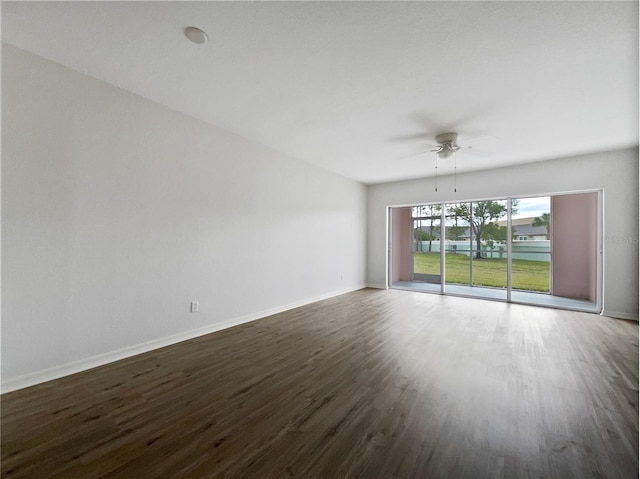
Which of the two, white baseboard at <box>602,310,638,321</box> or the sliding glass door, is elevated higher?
the sliding glass door

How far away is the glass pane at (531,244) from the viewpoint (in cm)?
554

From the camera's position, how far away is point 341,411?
1896mm

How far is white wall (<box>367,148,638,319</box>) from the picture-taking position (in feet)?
13.7

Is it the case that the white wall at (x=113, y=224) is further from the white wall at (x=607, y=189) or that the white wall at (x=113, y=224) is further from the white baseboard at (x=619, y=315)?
the white baseboard at (x=619, y=315)

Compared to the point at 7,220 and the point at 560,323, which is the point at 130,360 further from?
the point at 560,323

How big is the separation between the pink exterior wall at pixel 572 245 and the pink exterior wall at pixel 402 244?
3254 millimetres

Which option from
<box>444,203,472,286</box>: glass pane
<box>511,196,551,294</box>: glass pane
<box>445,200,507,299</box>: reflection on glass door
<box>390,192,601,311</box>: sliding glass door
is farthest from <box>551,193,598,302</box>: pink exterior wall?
<box>444,203,472,286</box>: glass pane

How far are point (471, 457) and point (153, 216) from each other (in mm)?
3416

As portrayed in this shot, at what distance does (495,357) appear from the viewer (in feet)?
9.09

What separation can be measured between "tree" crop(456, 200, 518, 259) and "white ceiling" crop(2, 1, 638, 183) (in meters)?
2.24

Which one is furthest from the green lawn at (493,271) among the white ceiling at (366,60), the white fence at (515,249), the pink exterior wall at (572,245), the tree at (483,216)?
the white ceiling at (366,60)

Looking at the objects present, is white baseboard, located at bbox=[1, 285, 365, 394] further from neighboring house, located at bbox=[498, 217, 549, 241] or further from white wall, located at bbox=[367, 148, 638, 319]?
neighboring house, located at bbox=[498, 217, 549, 241]

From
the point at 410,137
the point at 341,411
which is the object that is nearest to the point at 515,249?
the point at 410,137

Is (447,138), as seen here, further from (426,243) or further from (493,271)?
(493,271)
